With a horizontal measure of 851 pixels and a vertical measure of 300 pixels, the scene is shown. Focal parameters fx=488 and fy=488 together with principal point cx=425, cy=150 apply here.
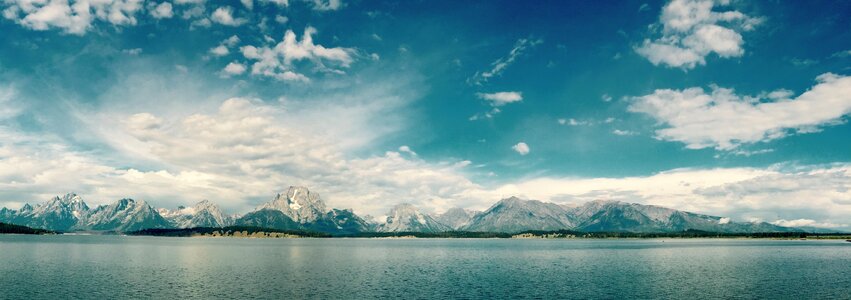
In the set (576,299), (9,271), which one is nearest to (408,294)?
(576,299)

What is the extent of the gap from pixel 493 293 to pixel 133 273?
79818mm

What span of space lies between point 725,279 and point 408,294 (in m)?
67.8

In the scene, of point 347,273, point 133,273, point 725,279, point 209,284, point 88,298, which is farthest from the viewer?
point 347,273

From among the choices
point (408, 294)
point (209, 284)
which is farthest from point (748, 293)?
point (209, 284)

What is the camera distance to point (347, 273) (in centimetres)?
11644

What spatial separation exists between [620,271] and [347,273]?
67.5m

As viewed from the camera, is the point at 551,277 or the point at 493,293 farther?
the point at 551,277

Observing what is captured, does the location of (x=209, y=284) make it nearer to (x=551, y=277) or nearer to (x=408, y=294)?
(x=408, y=294)

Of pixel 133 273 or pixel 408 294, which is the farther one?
pixel 133 273

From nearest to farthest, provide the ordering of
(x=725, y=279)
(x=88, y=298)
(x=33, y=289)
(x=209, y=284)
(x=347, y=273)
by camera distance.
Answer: (x=88, y=298), (x=33, y=289), (x=209, y=284), (x=725, y=279), (x=347, y=273)

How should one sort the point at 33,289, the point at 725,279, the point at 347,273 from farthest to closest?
1. the point at 347,273
2. the point at 725,279
3. the point at 33,289

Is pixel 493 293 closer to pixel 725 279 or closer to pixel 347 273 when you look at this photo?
pixel 347 273

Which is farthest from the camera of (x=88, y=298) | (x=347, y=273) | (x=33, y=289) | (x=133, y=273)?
(x=347, y=273)

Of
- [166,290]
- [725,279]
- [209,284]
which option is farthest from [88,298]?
[725,279]
